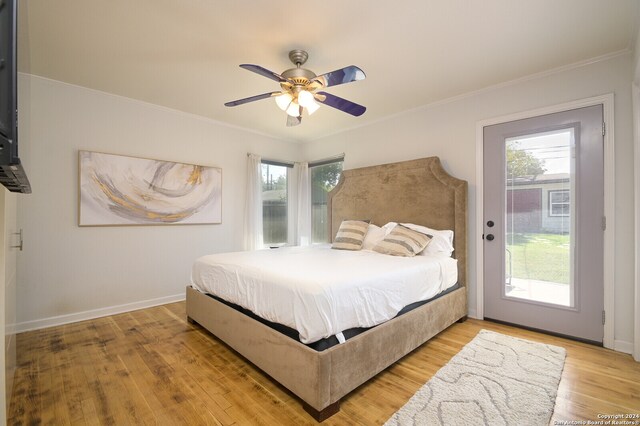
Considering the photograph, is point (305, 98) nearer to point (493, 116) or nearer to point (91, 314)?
point (493, 116)

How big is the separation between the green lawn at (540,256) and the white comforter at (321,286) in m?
0.77

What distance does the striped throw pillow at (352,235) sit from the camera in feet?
11.7

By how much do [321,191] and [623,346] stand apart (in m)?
4.09

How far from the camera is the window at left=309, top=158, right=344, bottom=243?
5.02m

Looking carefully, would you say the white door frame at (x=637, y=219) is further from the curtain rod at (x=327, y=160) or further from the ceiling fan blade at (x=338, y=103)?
the curtain rod at (x=327, y=160)

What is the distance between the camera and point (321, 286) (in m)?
1.71

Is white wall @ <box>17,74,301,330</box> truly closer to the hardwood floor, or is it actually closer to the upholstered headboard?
the hardwood floor

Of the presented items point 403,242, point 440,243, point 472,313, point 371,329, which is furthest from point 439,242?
point 371,329

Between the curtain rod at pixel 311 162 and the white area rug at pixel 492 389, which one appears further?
the curtain rod at pixel 311 162

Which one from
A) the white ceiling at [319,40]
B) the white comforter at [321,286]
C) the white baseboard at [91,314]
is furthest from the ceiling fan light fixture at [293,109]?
the white baseboard at [91,314]

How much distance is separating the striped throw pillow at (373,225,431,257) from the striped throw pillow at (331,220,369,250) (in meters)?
0.36

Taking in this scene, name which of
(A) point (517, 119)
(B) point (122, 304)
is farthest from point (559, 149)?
(B) point (122, 304)

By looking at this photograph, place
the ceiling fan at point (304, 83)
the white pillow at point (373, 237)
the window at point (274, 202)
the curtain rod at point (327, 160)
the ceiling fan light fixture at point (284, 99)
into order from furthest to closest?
the window at point (274, 202), the curtain rod at point (327, 160), the white pillow at point (373, 237), the ceiling fan light fixture at point (284, 99), the ceiling fan at point (304, 83)

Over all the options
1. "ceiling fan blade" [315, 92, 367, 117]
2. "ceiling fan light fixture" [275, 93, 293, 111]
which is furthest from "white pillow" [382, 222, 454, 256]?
"ceiling fan light fixture" [275, 93, 293, 111]
